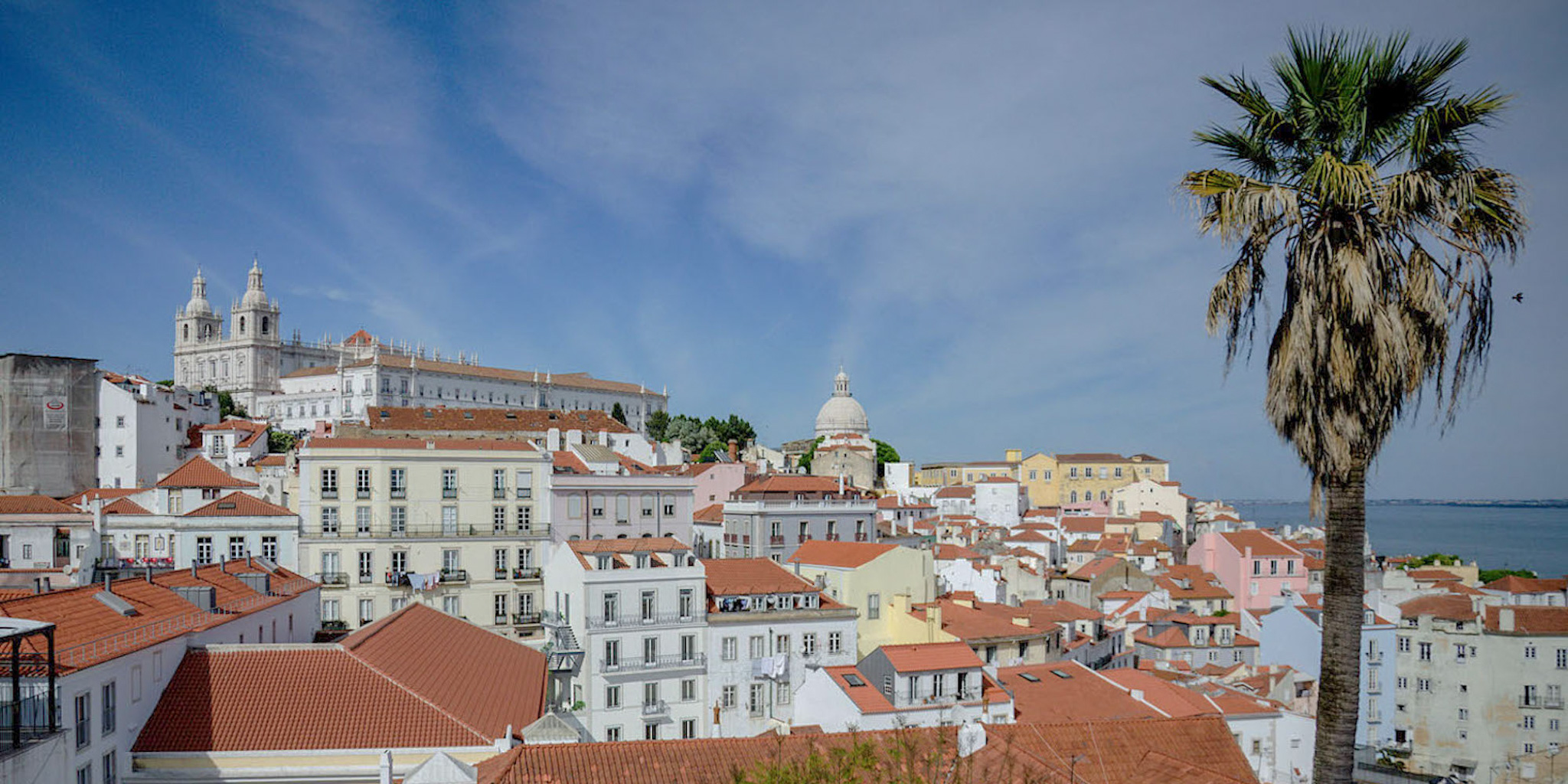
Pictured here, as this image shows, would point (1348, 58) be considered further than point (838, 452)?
No

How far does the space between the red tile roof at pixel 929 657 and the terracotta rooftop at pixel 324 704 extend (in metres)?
11.1

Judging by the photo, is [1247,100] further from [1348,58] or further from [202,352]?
[202,352]

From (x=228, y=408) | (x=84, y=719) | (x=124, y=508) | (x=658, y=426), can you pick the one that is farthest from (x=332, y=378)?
(x=84, y=719)

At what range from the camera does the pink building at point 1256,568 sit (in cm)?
6769

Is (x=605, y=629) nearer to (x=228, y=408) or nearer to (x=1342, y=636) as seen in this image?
(x=1342, y=636)

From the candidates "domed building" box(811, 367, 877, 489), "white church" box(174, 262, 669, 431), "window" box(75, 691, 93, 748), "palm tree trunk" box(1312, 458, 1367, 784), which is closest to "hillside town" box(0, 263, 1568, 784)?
"window" box(75, 691, 93, 748)

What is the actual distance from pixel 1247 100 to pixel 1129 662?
1765 inches

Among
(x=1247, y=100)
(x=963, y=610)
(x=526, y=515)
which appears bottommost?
(x=963, y=610)

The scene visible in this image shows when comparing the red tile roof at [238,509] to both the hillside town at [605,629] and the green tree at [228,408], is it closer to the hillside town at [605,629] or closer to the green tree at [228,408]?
the hillside town at [605,629]

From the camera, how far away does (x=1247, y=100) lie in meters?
8.79

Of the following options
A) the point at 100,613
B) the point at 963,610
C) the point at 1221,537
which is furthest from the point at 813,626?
the point at 1221,537

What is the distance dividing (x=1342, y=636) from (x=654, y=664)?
28271 millimetres

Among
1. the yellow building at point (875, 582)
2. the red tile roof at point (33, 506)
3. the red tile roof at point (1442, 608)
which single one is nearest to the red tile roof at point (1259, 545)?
the red tile roof at point (1442, 608)

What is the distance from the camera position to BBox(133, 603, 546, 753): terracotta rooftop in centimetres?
1777
